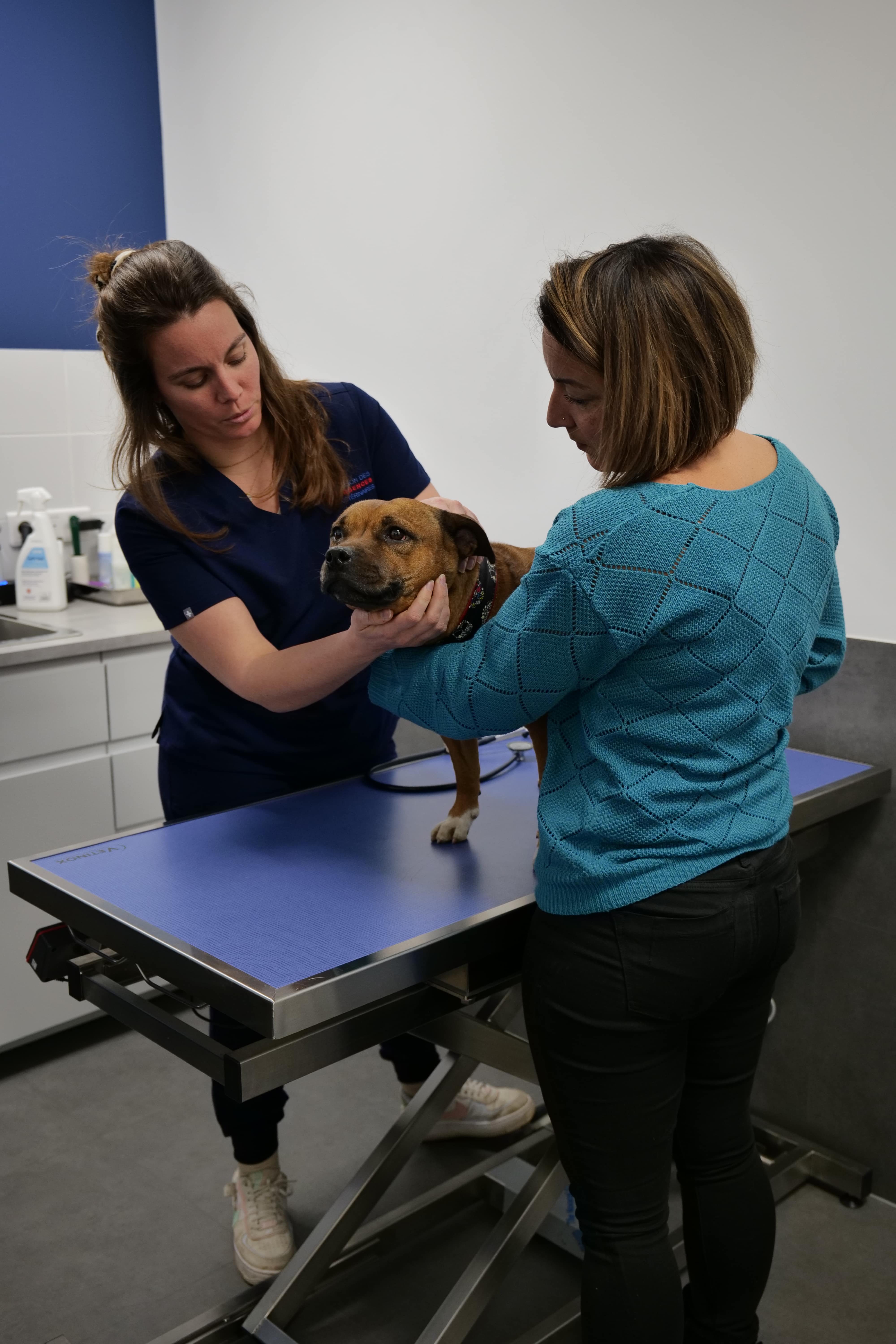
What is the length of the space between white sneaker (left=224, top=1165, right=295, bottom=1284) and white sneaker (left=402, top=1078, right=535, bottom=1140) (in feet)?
1.40

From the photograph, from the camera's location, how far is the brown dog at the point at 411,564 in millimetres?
1376

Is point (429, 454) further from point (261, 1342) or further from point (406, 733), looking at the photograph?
point (261, 1342)

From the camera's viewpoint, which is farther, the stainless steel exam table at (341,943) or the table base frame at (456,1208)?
the table base frame at (456,1208)

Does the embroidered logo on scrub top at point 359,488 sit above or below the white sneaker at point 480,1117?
above

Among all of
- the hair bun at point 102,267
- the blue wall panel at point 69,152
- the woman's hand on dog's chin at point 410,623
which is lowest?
the woman's hand on dog's chin at point 410,623

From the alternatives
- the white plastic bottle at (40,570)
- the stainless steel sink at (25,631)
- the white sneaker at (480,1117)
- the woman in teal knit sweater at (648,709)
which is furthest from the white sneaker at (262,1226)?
the white plastic bottle at (40,570)

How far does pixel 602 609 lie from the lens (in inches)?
43.9

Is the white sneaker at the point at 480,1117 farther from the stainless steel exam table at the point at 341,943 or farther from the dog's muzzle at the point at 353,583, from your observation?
the dog's muzzle at the point at 353,583

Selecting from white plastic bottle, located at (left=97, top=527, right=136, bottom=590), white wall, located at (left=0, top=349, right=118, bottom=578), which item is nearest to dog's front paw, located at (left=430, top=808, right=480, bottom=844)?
white plastic bottle, located at (left=97, top=527, right=136, bottom=590)

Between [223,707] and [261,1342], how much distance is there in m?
0.98

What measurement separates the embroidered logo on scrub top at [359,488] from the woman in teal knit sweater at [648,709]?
0.45 meters

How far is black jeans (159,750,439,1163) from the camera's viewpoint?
67.8 inches

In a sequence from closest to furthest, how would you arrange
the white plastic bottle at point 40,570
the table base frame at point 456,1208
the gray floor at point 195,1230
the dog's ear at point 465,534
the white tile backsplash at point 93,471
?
the dog's ear at point 465,534, the table base frame at point 456,1208, the gray floor at point 195,1230, the white plastic bottle at point 40,570, the white tile backsplash at point 93,471

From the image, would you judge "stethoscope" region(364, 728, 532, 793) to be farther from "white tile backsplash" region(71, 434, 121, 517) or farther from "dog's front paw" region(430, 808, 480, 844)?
"white tile backsplash" region(71, 434, 121, 517)
